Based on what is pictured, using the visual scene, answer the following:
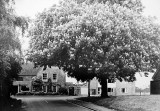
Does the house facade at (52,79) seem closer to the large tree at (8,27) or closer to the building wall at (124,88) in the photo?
the building wall at (124,88)

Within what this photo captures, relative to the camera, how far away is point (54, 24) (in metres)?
41.1

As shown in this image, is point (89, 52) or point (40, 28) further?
point (40, 28)

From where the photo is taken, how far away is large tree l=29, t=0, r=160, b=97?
3753 cm

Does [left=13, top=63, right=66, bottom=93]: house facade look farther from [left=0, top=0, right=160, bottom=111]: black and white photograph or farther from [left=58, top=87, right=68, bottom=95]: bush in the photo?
[left=0, top=0, right=160, bottom=111]: black and white photograph

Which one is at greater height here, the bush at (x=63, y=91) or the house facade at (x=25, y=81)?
the house facade at (x=25, y=81)

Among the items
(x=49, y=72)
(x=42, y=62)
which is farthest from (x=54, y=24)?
(x=49, y=72)

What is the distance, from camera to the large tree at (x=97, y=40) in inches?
1478

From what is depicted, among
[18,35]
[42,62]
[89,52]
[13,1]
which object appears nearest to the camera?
[13,1]

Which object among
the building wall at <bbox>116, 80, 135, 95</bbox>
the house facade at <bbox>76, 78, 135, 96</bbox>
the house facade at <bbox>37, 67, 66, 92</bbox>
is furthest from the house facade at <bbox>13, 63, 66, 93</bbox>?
the building wall at <bbox>116, 80, 135, 95</bbox>

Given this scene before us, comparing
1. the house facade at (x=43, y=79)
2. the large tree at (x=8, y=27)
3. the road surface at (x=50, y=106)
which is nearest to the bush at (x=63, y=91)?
the house facade at (x=43, y=79)

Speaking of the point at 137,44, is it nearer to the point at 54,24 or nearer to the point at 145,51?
the point at 145,51

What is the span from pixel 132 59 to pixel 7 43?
22.9m

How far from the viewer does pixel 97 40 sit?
123 ft

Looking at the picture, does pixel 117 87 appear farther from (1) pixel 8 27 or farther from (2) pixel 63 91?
(1) pixel 8 27
